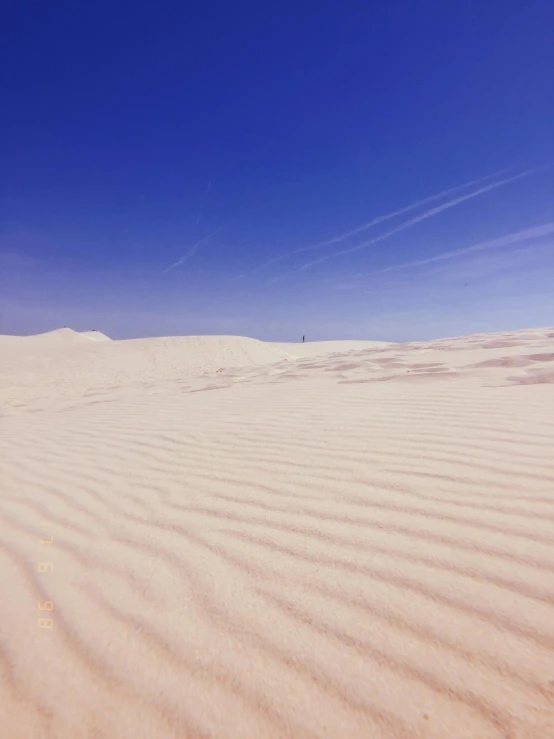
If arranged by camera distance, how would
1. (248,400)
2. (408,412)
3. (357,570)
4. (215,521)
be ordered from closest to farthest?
(357,570), (215,521), (408,412), (248,400)

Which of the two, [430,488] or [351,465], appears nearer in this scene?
[430,488]

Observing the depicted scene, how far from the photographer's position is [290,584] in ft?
4.78

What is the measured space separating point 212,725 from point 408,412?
2.89 metres

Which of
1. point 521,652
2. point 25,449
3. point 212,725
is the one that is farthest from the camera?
point 25,449

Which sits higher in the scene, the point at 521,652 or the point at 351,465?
the point at 351,465

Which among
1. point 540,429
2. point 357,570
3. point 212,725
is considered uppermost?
point 540,429

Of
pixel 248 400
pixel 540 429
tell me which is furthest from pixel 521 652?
pixel 248 400

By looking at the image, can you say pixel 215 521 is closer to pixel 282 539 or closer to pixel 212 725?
pixel 282 539

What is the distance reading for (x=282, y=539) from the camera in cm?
174

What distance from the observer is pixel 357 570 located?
1489 millimetres

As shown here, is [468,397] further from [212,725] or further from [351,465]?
[212,725]

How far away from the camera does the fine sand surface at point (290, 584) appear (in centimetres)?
104

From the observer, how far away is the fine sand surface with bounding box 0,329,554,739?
3.42 feet

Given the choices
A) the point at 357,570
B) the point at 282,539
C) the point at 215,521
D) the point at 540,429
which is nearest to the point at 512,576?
the point at 357,570
